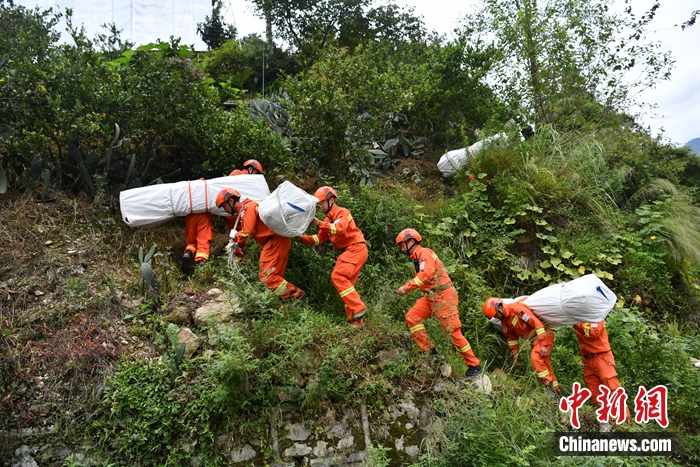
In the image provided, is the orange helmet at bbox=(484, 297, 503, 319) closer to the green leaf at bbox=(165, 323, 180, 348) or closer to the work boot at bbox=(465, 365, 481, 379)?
the work boot at bbox=(465, 365, 481, 379)

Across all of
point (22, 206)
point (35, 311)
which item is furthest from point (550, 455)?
point (22, 206)

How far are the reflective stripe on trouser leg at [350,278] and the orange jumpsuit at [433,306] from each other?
22.0 inches

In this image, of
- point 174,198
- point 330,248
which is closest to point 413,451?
point 330,248

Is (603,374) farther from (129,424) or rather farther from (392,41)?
(392,41)

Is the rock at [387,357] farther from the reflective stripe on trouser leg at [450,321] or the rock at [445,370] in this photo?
the reflective stripe on trouser leg at [450,321]

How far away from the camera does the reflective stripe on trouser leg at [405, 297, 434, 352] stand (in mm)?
5230

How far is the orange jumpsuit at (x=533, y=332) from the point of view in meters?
5.65

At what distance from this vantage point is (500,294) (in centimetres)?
721

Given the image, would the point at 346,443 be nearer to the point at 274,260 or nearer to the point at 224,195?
the point at 274,260

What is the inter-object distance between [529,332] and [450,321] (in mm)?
1196

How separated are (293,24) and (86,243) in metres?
9.17

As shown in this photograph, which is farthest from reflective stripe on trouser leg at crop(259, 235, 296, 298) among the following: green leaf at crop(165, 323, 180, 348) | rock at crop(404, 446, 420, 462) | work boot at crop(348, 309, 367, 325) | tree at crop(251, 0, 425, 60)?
tree at crop(251, 0, 425, 60)

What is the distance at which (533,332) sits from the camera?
576cm

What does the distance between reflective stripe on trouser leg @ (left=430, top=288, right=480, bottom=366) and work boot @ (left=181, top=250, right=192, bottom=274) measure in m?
2.89
